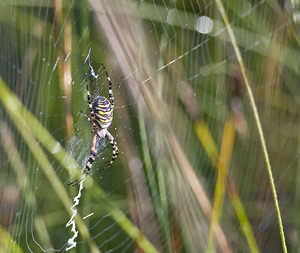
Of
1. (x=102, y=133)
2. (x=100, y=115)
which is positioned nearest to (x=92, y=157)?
(x=102, y=133)

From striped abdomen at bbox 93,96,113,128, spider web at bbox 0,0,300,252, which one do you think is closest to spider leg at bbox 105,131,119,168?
spider web at bbox 0,0,300,252

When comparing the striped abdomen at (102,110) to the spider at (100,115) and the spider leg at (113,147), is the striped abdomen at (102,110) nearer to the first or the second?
the spider at (100,115)

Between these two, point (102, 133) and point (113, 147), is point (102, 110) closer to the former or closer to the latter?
point (102, 133)

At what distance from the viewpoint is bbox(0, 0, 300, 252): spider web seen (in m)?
1.31

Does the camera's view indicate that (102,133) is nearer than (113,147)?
Yes

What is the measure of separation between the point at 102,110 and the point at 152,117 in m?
0.30

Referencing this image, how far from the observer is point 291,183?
2098mm

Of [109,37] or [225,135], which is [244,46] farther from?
[109,37]

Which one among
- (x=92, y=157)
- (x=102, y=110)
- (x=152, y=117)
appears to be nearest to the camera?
(x=102, y=110)

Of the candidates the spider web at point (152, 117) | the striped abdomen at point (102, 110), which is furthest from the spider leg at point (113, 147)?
the striped abdomen at point (102, 110)

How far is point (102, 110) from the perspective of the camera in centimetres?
135

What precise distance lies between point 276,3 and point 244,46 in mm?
203

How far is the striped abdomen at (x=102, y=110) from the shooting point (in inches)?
52.6

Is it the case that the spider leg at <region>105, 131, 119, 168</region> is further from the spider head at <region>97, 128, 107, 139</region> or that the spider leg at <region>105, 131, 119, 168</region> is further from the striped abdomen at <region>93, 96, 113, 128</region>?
the striped abdomen at <region>93, 96, 113, 128</region>
